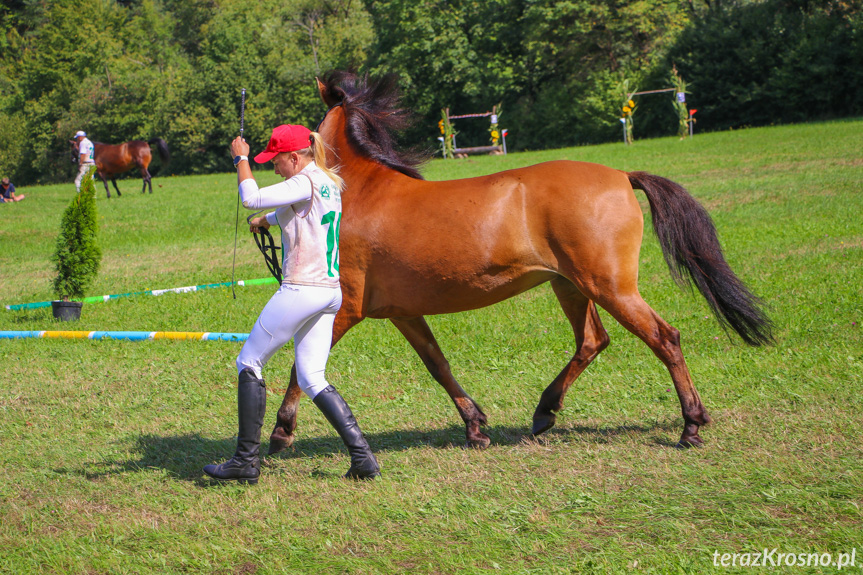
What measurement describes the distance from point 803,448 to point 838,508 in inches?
34.8

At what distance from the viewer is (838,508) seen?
3682 millimetres

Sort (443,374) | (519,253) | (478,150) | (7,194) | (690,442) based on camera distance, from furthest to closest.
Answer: (478,150), (7,194), (443,374), (519,253), (690,442)

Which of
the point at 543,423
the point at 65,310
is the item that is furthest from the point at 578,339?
the point at 65,310

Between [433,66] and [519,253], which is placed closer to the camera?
[519,253]

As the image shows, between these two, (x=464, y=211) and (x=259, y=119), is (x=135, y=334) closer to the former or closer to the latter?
(x=464, y=211)

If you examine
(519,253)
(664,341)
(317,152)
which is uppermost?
(317,152)

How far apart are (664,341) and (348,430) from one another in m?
2.00

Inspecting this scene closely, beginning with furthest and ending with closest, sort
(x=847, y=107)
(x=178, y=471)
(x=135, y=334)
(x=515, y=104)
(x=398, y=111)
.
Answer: (x=515, y=104), (x=847, y=107), (x=135, y=334), (x=398, y=111), (x=178, y=471)

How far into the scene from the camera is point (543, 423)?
210 inches

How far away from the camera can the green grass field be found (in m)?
3.66

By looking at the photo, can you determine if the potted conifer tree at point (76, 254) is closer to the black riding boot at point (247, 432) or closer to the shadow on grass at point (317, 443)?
the shadow on grass at point (317, 443)

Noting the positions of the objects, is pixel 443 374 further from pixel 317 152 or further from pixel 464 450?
pixel 317 152

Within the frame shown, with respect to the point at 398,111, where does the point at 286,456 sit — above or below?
below

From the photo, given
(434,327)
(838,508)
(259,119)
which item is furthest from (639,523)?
(259,119)
